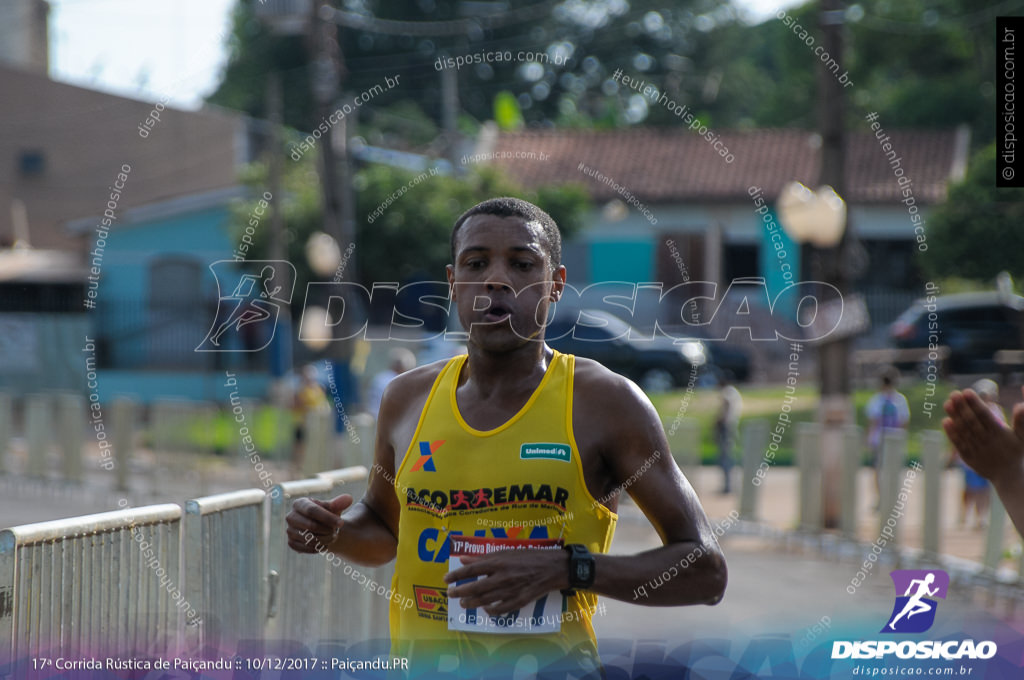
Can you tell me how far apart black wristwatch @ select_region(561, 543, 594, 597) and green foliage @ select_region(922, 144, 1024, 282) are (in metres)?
19.7

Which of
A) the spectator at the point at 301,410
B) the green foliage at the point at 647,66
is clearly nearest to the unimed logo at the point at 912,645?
the spectator at the point at 301,410

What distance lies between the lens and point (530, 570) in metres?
2.66

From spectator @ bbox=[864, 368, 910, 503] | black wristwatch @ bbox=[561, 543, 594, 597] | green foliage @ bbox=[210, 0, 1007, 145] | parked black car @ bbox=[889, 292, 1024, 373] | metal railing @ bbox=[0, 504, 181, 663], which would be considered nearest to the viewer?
black wristwatch @ bbox=[561, 543, 594, 597]

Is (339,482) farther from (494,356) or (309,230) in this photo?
(309,230)

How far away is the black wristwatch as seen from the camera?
274cm

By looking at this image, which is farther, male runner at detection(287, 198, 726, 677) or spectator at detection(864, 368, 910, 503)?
spectator at detection(864, 368, 910, 503)

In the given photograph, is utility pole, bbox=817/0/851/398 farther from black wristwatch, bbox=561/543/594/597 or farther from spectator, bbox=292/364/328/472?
black wristwatch, bbox=561/543/594/597

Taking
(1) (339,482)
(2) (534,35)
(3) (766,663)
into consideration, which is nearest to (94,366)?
(2) (534,35)

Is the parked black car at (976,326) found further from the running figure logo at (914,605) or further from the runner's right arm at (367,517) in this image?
the runner's right arm at (367,517)

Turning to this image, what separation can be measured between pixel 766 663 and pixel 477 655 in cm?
97

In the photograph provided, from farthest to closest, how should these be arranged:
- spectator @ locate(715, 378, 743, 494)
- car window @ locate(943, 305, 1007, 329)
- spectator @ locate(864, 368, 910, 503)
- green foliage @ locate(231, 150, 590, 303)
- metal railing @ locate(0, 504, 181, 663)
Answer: car window @ locate(943, 305, 1007, 329) < green foliage @ locate(231, 150, 590, 303) < spectator @ locate(715, 378, 743, 494) < spectator @ locate(864, 368, 910, 503) < metal railing @ locate(0, 504, 181, 663)

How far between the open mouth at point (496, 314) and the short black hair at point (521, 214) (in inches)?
7.7

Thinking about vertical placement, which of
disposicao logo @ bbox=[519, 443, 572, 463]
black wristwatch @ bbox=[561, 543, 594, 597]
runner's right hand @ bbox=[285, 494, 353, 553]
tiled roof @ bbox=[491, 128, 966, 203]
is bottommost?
black wristwatch @ bbox=[561, 543, 594, 597]

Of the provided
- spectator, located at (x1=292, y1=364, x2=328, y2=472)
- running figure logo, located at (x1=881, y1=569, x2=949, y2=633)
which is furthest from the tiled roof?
running figure logo, located at (x1=881, y1=569, x2=949, y2=633)
